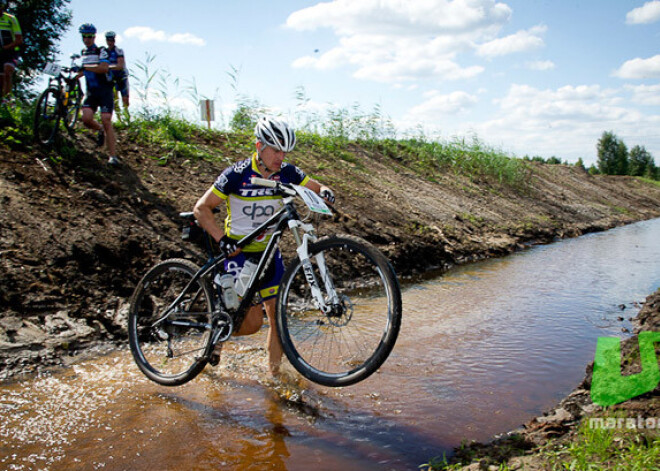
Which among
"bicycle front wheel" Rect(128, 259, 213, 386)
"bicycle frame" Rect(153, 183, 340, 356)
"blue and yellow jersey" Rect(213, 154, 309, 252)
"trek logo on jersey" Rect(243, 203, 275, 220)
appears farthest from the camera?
"bicycle front wheel" Rect(128, 259, 213, 386)

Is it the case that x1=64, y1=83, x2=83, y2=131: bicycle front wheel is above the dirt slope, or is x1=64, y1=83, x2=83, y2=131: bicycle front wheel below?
above

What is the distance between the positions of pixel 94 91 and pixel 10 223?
10.8ft

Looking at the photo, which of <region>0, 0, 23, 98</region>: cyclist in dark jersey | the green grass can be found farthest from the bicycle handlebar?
<region>0, 0, 23, 98</region>: cyclist in dark jersey

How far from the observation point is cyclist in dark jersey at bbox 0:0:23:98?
895 centimetres

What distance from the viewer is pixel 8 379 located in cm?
415

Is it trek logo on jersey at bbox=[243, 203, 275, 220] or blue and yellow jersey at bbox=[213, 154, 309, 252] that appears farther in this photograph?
trek logo on jersey at bbox=[243, 203, 275, 220]

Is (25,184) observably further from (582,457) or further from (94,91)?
(582,457)

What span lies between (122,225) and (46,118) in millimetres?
2860

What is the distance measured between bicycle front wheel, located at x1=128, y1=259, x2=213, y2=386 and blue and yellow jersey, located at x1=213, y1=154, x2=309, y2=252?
61 centimetres

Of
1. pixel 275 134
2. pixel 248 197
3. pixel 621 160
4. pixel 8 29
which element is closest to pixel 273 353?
pixel 248 197

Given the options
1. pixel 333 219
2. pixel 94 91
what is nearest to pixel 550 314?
pixel 333 219

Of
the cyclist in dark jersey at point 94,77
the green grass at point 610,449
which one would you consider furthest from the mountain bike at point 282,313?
the cyclist in dark jersey at point 94,77

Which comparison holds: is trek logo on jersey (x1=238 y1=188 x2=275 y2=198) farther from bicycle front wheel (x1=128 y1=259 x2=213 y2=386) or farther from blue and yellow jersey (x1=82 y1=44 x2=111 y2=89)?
blue and yellow jersey (x1=82 y1=44 x2=111 y2=89)

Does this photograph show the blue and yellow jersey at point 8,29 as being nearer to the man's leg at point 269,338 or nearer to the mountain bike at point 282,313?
the mountain bike at point 282,313
